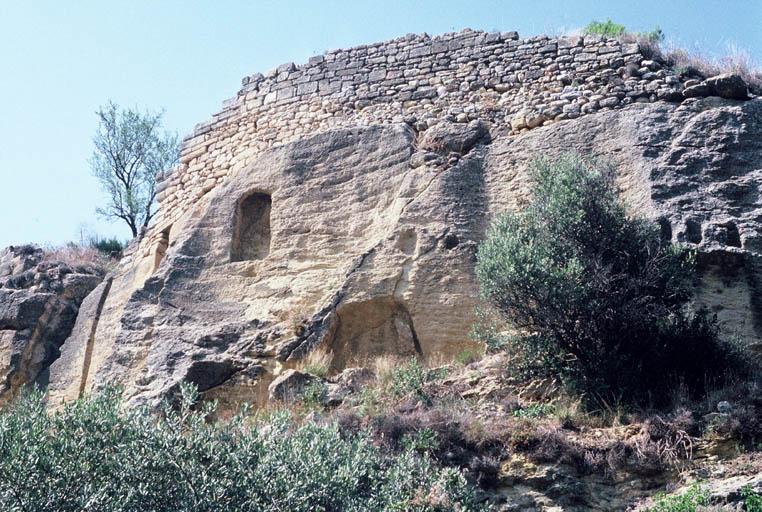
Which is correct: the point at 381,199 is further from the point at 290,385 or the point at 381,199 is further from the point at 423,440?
the point at 423,440

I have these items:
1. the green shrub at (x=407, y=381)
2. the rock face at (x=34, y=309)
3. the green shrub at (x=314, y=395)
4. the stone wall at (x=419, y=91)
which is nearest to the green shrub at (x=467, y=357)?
the green shrub at (x=407, y=381)

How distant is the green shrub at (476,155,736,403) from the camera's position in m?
9.80

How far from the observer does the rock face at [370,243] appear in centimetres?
1113

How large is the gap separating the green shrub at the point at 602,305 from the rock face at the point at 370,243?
20.3 inches

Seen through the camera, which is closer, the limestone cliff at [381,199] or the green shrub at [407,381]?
the green shrub at [407,381]

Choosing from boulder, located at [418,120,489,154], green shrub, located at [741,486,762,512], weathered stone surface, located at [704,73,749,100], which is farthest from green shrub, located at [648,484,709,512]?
weathered stone surface, located at [704,73,749,100]

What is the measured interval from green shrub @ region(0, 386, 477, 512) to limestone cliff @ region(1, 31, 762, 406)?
289cm

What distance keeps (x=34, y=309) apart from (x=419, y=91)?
229 inches

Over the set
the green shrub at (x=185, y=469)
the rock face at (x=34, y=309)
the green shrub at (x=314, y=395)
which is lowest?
the green shrub at (x=185, y=469)

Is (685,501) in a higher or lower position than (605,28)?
lower

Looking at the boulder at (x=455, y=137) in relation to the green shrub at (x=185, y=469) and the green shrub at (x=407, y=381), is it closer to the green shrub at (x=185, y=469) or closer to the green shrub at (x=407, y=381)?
Result: the green shrub at (x=407, y=381)

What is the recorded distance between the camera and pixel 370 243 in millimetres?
12133

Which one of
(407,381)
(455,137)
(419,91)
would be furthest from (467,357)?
(419,91)

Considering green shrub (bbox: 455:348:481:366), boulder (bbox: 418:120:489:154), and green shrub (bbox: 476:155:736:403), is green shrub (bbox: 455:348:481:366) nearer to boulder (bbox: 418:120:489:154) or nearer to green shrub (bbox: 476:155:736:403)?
green shrub (bbox: 476:155:736:403)
